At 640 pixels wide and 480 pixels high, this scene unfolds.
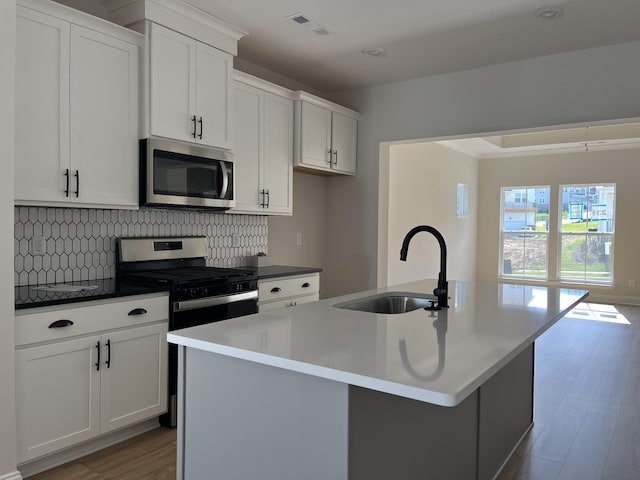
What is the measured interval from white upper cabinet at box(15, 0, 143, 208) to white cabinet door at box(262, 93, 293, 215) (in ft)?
4.17

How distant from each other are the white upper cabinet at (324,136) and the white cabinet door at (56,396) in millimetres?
2490

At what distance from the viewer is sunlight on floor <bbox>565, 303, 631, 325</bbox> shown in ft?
22.5

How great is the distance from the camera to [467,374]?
48.7 inches

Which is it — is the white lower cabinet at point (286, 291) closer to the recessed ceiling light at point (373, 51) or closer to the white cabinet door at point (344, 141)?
the white cabinet door at point (344, 141)

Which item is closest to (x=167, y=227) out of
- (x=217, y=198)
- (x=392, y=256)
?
(x=217, y=198)

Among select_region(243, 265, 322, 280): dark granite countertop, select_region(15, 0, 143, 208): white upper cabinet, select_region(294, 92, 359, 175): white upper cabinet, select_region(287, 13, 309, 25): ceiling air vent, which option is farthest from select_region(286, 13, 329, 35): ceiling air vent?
select_region(243, 265, 322, 280): dark granite countertop

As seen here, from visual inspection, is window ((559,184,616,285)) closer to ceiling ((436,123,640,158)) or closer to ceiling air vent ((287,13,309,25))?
ceiling ((436,123,640,158))

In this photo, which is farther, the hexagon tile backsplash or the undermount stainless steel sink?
the hexagon tile backsplash

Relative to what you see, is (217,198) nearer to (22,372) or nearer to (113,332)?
(113,332)

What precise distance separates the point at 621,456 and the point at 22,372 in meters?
3.08

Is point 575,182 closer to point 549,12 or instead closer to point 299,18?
Result: point 549,12

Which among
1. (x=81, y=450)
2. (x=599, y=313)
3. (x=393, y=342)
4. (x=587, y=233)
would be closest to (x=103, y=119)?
(x=81, y=450)

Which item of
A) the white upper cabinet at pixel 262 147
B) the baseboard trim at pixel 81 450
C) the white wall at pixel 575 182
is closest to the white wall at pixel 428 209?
the white wall at pixel 575 182

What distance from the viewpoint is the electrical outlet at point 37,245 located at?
9.09 ft
